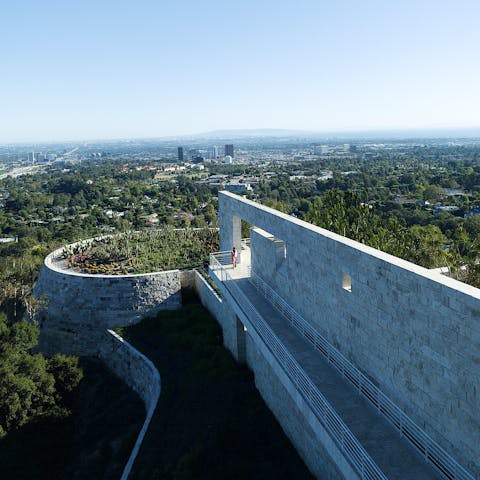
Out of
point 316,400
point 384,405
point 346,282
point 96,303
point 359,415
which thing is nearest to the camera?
point 384,405

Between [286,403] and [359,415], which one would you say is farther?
[286,403]

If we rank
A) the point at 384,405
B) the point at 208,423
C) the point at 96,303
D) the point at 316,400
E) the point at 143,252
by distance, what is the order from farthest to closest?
1. the point at 143,252
2. the point at 96,303
3. the point at 208,423
4. the point at 316,400
5. the point at 384,405

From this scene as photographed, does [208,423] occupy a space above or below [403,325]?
below

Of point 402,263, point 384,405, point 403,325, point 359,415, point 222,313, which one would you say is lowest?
point 222,313

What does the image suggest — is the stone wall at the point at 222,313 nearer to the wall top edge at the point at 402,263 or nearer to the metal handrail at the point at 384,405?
the metal handrail at the point at 384,405

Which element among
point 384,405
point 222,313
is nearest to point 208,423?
point 222,313

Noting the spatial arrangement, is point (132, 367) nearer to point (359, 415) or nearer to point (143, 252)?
point (143, 252)
